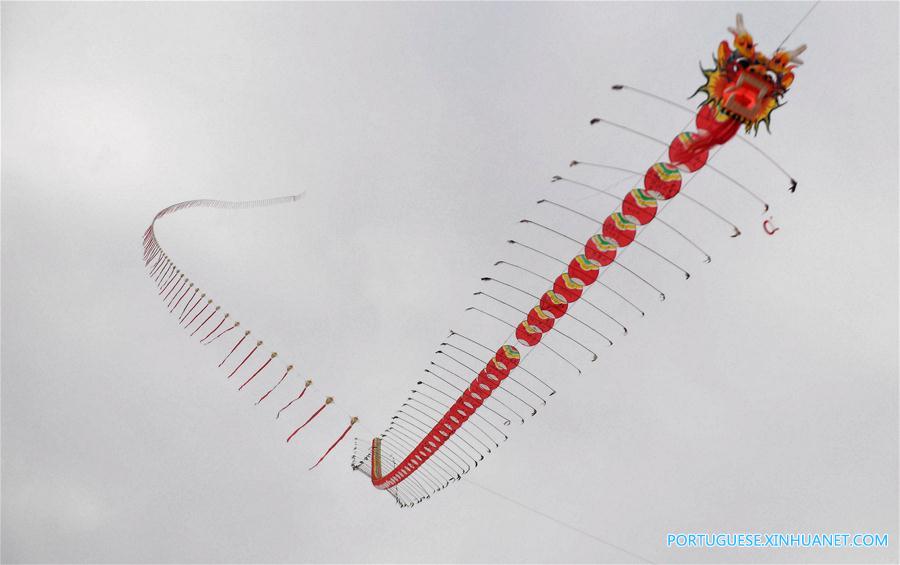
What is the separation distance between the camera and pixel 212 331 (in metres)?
35.2

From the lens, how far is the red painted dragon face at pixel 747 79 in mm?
16578

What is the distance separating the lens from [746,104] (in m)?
16.7

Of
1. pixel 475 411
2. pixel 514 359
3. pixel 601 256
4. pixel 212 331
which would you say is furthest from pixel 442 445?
pixel 601 256

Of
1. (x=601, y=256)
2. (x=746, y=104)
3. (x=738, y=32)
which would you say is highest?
(x=738, y=32)

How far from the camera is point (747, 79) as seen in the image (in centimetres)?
1661

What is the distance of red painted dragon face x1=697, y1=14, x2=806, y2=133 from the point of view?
16.6 metres

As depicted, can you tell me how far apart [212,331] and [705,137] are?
3136 cm

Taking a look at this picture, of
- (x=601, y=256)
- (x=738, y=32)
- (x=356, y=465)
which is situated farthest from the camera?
(x=356, y=465)

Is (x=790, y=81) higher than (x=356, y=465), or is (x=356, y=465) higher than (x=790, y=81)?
(x=790, y=81)

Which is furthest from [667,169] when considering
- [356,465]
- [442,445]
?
[356,465]

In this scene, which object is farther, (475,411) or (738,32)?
(475,411)

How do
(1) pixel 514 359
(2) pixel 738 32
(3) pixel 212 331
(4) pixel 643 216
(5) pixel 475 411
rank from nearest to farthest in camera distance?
1. (2) pixel 738 32
2. (4) pixel 643 216
3. (1) pixel 514 359
4. (5) pixel 475 411
5. (3) pixel 212 331

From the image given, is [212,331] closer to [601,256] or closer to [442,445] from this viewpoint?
[442,445]

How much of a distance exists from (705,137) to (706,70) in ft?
7.62
